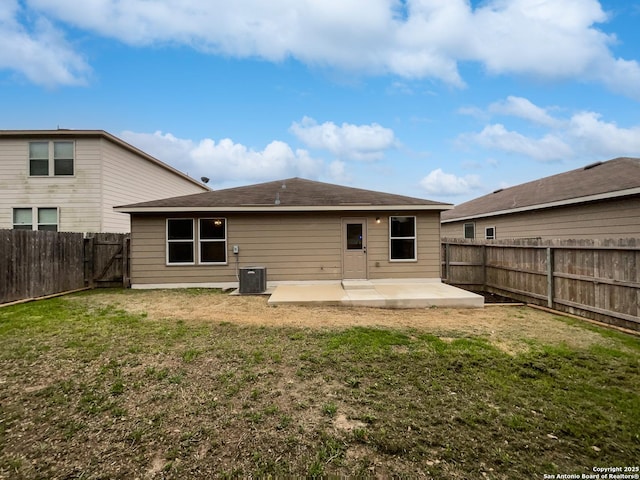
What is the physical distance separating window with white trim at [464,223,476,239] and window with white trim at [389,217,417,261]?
23.0 ft

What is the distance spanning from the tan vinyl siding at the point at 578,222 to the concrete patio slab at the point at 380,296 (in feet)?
14.1

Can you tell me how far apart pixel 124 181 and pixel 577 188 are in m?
17.0

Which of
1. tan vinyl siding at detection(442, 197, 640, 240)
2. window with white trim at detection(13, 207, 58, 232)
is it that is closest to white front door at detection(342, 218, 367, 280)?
tan vinyl siding at detection(442, 197, 640, 240)

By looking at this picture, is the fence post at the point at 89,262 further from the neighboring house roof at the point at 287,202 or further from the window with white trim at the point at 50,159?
the window with white trim at the point at 50,159

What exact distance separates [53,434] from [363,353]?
10.5ft

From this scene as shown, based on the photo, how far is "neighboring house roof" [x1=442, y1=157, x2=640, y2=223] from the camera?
Result: 7.99 meters

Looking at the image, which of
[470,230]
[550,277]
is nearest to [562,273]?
[550,277]

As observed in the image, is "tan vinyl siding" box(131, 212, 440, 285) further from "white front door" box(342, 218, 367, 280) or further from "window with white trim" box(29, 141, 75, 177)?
"window with white trim" box(29, 141, 75, 177)

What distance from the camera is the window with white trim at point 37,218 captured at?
11594mm

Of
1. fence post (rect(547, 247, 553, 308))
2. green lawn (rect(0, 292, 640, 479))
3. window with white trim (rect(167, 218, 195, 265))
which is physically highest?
window with white trim (rect(167, 218, 195, 265))

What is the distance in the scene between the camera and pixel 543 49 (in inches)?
469

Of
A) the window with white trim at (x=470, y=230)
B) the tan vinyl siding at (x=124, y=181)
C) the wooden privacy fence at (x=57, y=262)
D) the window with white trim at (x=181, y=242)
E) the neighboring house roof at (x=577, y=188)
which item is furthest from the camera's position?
the window with white trim at (x=470, y=230)

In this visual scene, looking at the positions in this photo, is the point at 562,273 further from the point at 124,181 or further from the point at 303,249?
the point at 124,181

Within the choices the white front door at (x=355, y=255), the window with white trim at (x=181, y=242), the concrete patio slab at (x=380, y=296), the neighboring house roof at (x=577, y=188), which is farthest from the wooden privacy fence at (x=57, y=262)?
the neighboring house roof at (x=577, y=188)
